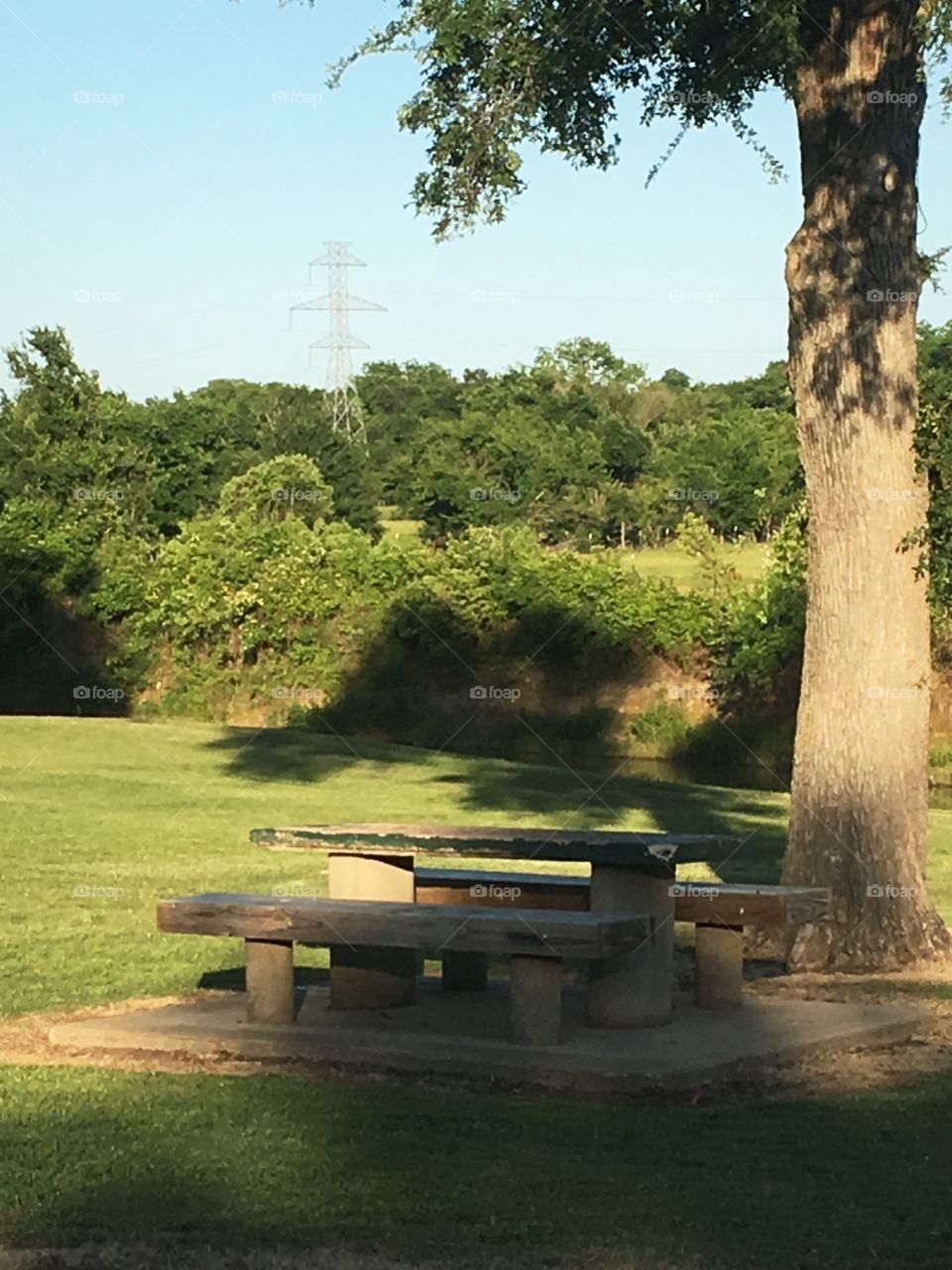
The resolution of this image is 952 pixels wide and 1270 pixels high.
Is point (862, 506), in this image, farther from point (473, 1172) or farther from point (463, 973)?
point (473, 1172)

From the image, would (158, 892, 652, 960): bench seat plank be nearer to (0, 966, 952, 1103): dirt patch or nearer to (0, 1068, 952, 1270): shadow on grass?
(0, 966, 952, 1103): dirt patch

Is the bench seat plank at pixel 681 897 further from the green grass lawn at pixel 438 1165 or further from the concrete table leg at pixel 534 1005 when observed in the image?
the green grass lawn at pixel 438 1165

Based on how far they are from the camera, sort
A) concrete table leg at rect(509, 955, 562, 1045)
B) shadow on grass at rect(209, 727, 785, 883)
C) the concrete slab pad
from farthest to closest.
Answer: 1. shadow on grass at rect(209, 727, 785, 883)
2. concrete table leg at rect(509, 955, 562, 1045)
3. the concrete slab pad

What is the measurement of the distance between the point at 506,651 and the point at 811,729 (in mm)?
27361

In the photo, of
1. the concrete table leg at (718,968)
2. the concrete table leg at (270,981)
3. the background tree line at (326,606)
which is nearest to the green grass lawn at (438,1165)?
the concrete table leg at (270,981)

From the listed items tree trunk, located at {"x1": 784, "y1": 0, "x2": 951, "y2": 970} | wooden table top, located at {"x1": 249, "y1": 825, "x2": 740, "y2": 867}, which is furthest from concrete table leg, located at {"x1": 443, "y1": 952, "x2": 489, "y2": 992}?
tree trunk, located at {"x1": 784, "y1": 0, "x2": 951, "y2": 970}

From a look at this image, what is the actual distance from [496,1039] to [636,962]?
766 millimetres

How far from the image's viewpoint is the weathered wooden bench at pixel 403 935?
26.4 feet

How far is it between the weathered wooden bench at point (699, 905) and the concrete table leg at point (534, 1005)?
3.78 ft

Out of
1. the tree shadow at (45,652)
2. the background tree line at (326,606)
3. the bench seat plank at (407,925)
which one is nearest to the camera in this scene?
the bench seat plank at (407,925)

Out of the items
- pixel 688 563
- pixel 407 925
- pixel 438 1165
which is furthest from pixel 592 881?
pixel 688 563

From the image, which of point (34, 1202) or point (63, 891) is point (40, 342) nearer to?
point (63, 891)

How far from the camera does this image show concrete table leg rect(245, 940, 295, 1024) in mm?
8781

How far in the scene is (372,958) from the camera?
9133 mm
